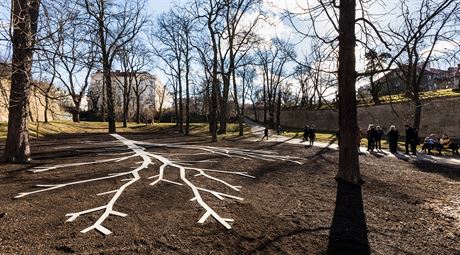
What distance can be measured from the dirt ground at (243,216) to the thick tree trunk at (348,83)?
1.05 meters

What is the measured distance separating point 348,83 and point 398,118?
62.3 ft

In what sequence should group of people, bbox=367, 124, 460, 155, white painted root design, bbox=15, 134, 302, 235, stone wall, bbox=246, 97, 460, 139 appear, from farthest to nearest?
stone wall, bbox=246, 97, 460, 139 < group of people, bbox=367, 124, 460, 155 < white painted root design, bbox=15, 134, 302, 235

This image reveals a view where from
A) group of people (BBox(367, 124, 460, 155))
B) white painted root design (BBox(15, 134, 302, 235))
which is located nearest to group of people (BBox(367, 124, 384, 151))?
group of people (BBox(367, 124, 460, 155))

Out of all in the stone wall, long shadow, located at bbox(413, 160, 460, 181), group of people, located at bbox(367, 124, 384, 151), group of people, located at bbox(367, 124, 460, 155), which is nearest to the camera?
long shadow, located at bbox(413, 160, 460, 181)

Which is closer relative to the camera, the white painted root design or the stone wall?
the white painted root design

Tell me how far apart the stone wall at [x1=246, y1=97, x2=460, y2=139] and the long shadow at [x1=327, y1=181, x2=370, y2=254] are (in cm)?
1241

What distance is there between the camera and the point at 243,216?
6.55 meters

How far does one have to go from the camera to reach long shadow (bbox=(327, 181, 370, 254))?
17.2 ft

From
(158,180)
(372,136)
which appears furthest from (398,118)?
(158,180)

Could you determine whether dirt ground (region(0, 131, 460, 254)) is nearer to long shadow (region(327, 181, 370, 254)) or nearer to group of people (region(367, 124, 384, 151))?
long shadow (region(327, 181, 370, 254))

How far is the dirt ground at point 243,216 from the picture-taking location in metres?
5.14

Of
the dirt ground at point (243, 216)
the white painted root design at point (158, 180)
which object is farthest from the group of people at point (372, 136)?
the dirt ground at point (243, 216)

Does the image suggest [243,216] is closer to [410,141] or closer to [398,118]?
[410,141]

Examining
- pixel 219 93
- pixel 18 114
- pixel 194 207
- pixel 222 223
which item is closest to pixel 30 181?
pixel 18 114
